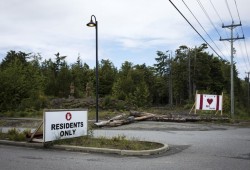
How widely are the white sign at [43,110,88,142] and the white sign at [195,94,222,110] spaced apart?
16.1m

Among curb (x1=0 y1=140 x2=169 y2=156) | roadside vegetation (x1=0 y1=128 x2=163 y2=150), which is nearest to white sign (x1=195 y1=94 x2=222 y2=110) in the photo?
roadside vegetation (x1=0 y1=128 x2=163 y2=150)

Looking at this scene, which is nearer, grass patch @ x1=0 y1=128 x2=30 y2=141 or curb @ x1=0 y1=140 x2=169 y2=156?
curb @ x1=0 y1=140 x2=169 y2=156

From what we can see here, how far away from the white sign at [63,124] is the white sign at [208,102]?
52.9ft

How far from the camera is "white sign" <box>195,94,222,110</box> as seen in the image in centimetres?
2936

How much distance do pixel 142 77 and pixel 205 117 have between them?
58.4 metres

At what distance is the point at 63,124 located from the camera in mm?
14039

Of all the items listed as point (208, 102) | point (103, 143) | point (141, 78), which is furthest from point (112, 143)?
point (141, 78)

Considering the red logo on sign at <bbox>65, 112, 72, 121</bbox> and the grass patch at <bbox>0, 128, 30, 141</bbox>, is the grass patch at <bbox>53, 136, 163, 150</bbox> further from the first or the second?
the grass patch at <bbox>0, 128, 30, 141</bbox>

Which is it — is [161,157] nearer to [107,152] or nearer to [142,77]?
[107,152]

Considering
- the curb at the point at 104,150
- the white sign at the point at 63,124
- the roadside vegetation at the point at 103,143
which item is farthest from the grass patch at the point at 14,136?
the white sign at the point at 63,124

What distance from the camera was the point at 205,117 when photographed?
87.5 feet

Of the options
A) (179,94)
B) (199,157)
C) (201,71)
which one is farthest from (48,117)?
(179,94)

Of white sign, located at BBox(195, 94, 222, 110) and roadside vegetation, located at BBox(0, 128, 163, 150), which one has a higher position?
white sign, located at BBox(195, 94, 222, 110)

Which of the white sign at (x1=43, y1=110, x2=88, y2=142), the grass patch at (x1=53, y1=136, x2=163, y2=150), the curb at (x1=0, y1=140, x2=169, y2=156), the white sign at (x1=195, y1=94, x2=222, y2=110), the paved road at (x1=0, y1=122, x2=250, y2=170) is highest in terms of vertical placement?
the white sign at (x1=195, y1=94, x2=222, y2=110)
